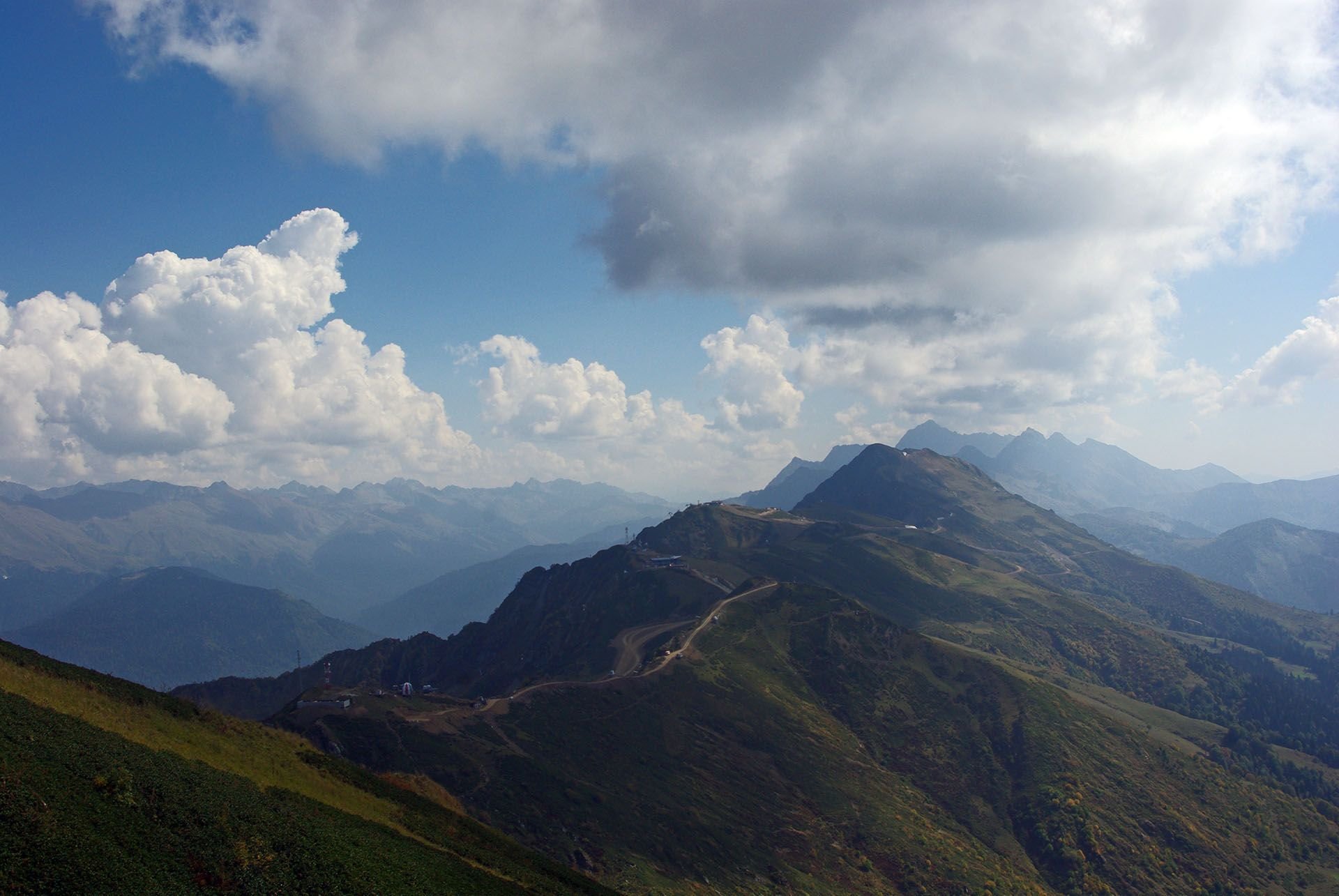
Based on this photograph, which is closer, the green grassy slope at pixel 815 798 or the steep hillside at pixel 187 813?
the steep hillside at pixel 187 813

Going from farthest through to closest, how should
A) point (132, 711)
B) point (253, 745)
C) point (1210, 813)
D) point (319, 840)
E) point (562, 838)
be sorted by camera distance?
1. point (1210, 813)
2. point (562, 838)
3. point (253, 745)
4. point (132, 711)
5. point (319, 840)

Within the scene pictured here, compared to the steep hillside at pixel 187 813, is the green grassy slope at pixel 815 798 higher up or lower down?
lower down

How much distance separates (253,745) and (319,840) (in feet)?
95.8

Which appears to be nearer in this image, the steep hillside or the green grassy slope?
the steep hillside

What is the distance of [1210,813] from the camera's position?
18188cm

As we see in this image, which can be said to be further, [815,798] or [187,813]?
[815,798]

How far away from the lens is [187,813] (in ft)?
168

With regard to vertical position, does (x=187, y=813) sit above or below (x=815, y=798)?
above

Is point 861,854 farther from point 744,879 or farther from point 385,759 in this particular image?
point 385,759

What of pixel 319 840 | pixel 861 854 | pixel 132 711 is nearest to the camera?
pixel 319 840

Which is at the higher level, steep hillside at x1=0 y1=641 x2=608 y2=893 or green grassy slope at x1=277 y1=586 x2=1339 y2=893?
steep hillside at x1=0 y1=641 x2=608 y2=893

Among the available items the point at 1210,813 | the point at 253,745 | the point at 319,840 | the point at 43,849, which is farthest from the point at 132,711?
the point at 1210,813

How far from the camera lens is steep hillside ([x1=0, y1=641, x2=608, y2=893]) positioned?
42250 mm

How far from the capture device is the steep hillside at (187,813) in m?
42.2
